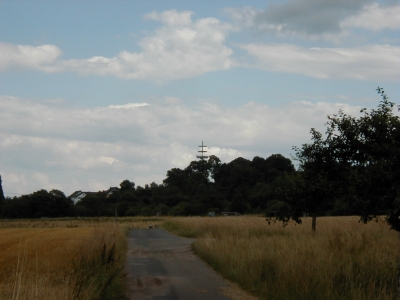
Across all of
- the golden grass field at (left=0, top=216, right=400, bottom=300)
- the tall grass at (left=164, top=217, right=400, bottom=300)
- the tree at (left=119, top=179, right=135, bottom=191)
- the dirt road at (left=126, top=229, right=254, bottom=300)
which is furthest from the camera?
the tree at (left=119, top=179, right=135, bottom=191)

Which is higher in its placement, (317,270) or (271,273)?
(317,270)

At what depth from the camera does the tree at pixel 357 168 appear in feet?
34.1

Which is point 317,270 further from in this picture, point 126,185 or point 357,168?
point 126,185

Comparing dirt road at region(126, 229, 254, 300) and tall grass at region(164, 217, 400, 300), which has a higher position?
tall grass at region(164, 217, 400, 300)

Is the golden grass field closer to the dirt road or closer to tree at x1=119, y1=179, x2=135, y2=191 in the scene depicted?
the dirt road

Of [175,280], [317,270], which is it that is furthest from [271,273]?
[175,280]

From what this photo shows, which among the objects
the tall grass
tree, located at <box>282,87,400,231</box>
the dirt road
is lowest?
the dirt road

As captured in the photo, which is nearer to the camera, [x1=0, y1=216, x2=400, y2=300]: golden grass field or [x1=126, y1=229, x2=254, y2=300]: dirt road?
[x1=0, y1=216, x2=400, y2=300]: golden grass field

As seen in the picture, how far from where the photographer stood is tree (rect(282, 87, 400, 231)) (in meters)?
10.4

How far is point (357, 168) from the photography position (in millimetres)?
11555

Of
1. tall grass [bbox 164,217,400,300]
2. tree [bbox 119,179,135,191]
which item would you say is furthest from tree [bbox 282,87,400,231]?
tree [bbox 119,179,135,191]

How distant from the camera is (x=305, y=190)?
13.1 metres

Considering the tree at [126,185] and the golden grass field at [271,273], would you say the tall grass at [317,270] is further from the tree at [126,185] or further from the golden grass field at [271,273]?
the tree at [126,185]

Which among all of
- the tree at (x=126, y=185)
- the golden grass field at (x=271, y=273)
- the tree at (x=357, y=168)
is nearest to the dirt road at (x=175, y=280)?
the golden grass field at (x=271, y=273)
